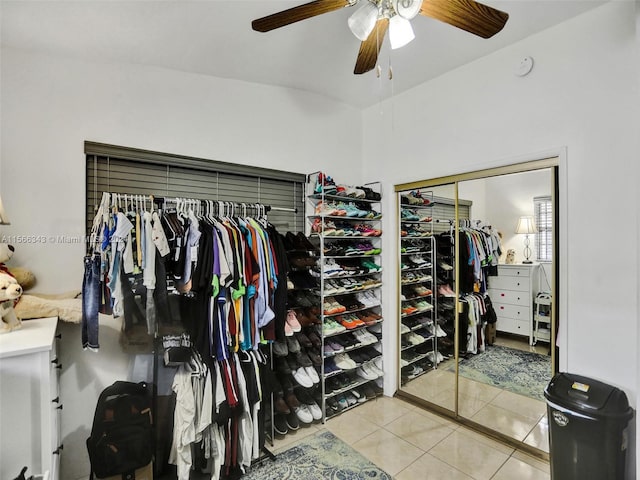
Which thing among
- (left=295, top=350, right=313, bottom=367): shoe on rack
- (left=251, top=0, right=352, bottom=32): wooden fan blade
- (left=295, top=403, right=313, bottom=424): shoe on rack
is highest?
(left=251, top=0, right=352, bottom=32): wooden fan blade

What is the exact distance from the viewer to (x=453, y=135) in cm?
263

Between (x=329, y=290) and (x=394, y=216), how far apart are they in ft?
3.35

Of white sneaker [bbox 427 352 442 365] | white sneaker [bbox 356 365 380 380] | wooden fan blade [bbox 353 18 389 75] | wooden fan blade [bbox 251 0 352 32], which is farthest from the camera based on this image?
white sneaker [bbox 356 365 380 380]

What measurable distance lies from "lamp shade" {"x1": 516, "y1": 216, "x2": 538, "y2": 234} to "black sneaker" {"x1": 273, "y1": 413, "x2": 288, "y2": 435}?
2.36m

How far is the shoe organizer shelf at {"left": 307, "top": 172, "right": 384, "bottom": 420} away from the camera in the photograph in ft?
9.02

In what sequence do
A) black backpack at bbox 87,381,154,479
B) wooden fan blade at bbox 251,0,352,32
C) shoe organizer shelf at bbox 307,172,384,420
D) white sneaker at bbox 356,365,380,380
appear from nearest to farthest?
wooden fan blade at bbox 251,0,352,32
black backpack at bbox 87,381,154,479
shoe organizer shelf at bbox 307,172,384,420
white sneaker at bbox 356,365,380,380

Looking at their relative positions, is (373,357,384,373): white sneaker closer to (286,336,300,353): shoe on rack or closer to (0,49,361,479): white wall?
(286,336,300,353): shoe on rack

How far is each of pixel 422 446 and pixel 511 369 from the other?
91 centimetres

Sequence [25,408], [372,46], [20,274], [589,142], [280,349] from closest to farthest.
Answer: [25,408], [372,46], [20,274], [589,142], [280,349]

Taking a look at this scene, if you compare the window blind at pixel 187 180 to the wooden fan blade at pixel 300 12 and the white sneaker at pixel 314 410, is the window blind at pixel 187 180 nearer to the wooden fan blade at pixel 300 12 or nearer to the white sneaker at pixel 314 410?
the wooden fan blade at pixel 300 12

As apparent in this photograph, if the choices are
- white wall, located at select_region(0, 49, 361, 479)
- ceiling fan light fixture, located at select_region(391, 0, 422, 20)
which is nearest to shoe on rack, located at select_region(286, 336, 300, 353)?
white wall, located at select_region(0, 49, 361, 479)

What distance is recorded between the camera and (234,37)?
6.63ft

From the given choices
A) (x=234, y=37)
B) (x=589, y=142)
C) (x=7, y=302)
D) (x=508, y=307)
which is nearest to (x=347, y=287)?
(x=508, y=307)

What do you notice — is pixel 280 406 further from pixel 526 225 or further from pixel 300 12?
pixel 300 12
